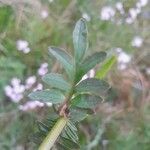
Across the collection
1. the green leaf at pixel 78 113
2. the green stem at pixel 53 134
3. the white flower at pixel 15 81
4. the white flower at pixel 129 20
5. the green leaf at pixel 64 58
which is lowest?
the green stem at pixel 53 134

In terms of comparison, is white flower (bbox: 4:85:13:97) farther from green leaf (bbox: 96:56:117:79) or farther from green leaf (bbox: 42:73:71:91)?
green leaf (bbox: 42:73:71:91)

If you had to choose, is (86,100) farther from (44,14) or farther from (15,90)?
(44,14)

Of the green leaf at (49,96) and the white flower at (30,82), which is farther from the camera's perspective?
the white flower at (30,82)

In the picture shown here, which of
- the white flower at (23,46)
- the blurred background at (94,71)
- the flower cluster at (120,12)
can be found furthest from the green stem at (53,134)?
the flower cluster at (120,12)

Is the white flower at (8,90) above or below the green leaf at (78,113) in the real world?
above

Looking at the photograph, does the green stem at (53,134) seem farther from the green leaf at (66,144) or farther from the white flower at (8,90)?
the white flower at (8,90)

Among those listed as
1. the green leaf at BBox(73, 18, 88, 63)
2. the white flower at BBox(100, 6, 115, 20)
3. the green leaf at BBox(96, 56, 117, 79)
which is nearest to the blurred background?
the white flower at BBox(100, 6, 115, 20)

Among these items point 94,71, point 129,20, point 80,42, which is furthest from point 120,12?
point 80,42
